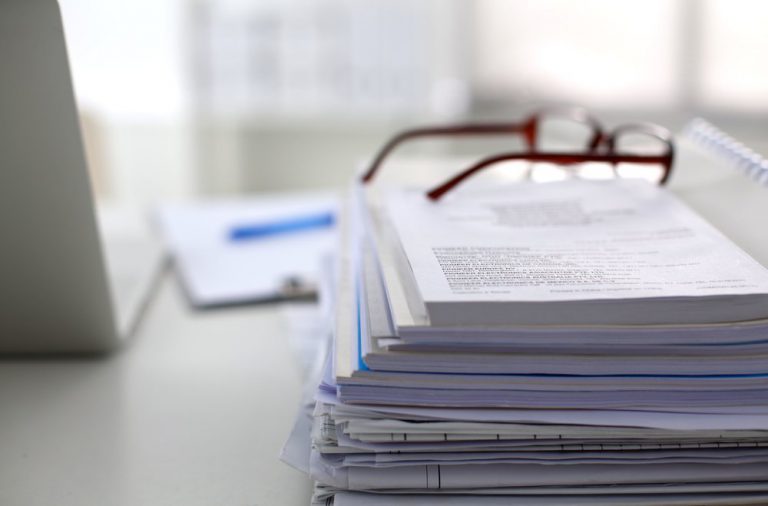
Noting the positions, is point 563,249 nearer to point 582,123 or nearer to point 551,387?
point 551,387

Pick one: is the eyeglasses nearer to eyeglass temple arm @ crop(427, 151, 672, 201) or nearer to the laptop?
eyeglass temple arm @ crop(427, 151, 672, 201)

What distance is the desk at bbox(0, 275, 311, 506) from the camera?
47cm

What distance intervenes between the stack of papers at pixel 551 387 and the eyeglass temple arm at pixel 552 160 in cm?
15

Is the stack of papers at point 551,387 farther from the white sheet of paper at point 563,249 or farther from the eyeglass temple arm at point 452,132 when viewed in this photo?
the eyeglass temple arm at point 452,132

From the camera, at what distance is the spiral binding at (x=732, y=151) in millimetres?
591

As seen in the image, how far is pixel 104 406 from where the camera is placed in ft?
1.87

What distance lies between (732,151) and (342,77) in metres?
1.26

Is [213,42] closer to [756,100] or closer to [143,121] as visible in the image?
[143,121]

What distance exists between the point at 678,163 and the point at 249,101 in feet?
4.22

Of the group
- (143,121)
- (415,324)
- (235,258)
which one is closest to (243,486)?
(415,324)

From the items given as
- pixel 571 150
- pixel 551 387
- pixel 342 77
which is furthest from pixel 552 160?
pixel 342 77

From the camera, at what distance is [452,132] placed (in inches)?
28.4

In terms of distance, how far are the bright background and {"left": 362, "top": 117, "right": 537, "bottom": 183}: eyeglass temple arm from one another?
72 centimetres

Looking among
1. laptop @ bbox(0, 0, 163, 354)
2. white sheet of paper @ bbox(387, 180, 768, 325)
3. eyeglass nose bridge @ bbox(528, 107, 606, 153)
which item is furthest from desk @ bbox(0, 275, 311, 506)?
eyeglass nose bridge @ bbox(528, 107, 606, 153)
